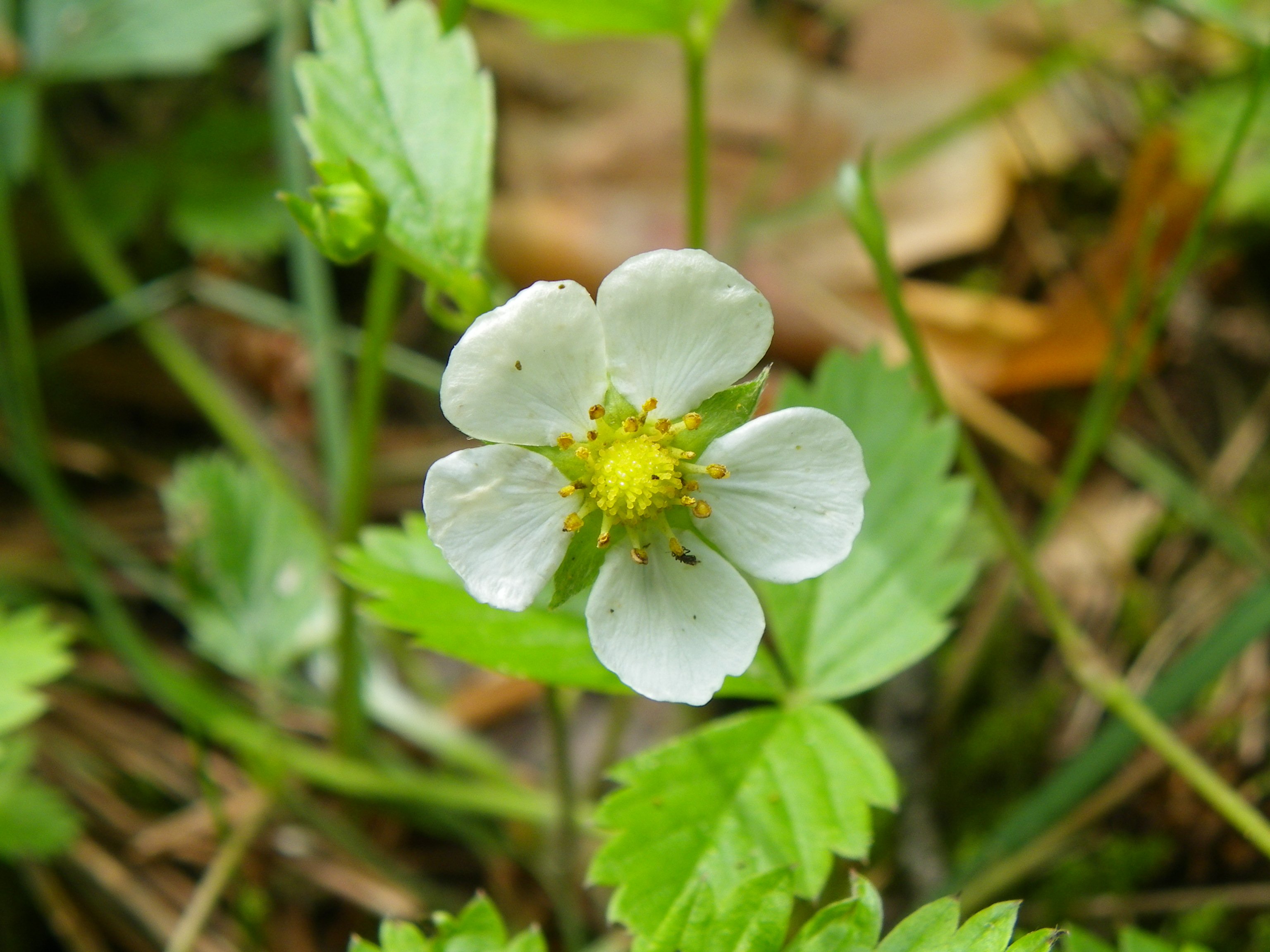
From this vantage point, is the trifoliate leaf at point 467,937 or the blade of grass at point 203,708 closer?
the trifoliate leaf at point 467,937

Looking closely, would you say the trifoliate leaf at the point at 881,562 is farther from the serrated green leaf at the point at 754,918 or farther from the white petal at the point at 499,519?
the white petal at the point at 499,519

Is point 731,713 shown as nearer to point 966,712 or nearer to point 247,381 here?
point 966,712

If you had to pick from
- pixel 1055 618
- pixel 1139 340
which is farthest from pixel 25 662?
pixel 1139 340

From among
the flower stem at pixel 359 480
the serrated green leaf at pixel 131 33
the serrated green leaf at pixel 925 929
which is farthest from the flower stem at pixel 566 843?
the serrated green leaf at pixel 131 33

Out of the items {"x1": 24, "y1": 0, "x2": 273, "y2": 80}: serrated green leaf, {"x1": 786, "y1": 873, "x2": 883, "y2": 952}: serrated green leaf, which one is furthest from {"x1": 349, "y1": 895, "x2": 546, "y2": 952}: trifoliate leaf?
{"x1": 24, "y1": 0, "x2": 273, "y2": 80}: serrated green leaf

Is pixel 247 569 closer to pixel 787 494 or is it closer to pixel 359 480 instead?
pixel 359 480
